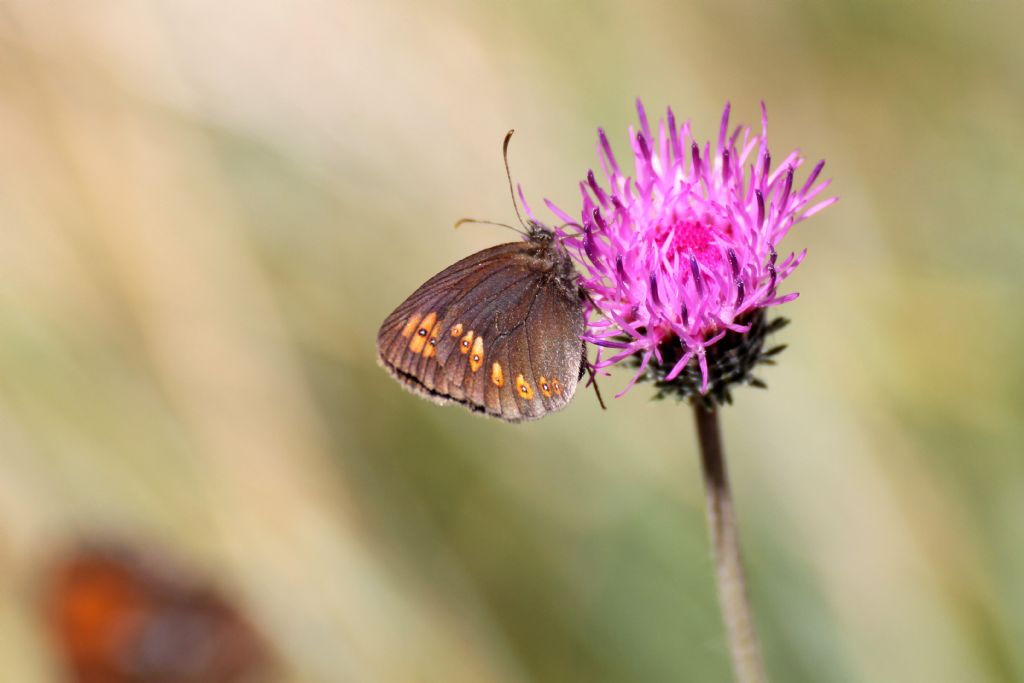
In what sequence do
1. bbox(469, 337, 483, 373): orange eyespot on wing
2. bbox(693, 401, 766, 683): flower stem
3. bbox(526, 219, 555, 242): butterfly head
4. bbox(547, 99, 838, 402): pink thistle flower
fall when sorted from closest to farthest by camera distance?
bbox(693, 401, 766, 683): flower stem < bbox(547, 99, 838, 402): pink thistle flower < bbox(469, 337, 483, 373): orange eyespot on wing < bbox(526, 219, 555, 242): butterfly head

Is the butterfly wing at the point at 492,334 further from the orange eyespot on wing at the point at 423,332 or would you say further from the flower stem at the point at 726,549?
the flower stem at the point at 726,549

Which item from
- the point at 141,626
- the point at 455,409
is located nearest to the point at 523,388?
the point at 141,626

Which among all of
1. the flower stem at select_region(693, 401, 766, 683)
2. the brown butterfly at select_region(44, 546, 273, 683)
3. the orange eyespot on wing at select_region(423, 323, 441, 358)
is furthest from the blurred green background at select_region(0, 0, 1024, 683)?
the orange eyespot on wing at select_region(423, 323, 441, 358)

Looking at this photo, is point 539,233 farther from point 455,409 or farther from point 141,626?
point 455,409

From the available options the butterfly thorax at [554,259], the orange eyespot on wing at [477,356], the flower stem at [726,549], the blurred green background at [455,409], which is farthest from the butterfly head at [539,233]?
the blurred green background at [455,409]

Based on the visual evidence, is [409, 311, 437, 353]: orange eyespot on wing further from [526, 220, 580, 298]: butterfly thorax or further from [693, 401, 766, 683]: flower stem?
[693, 401, 766, 683]: flower stem

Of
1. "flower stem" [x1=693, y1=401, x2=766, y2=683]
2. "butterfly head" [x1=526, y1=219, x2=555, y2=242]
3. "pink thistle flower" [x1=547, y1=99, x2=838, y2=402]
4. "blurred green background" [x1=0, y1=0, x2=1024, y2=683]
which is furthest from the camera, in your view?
"blurred green background" [x1=0, y1=0, x2=1024, y2=683]

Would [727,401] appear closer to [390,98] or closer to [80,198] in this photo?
[390,98]

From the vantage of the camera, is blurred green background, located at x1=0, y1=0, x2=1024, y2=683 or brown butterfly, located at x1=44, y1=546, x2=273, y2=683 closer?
brown butterfly, located at x1=44, y1=546, x2=273, y2=683

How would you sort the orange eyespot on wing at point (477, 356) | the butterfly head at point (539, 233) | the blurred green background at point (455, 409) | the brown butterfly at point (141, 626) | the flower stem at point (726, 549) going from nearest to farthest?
the flower stem at point (726, 549), the orange eyespot on wing at point (477, 356), the butterfly head at point (539, 233), the brown butterfly at point (141, 626), the blurred green background at point (455, 409)
